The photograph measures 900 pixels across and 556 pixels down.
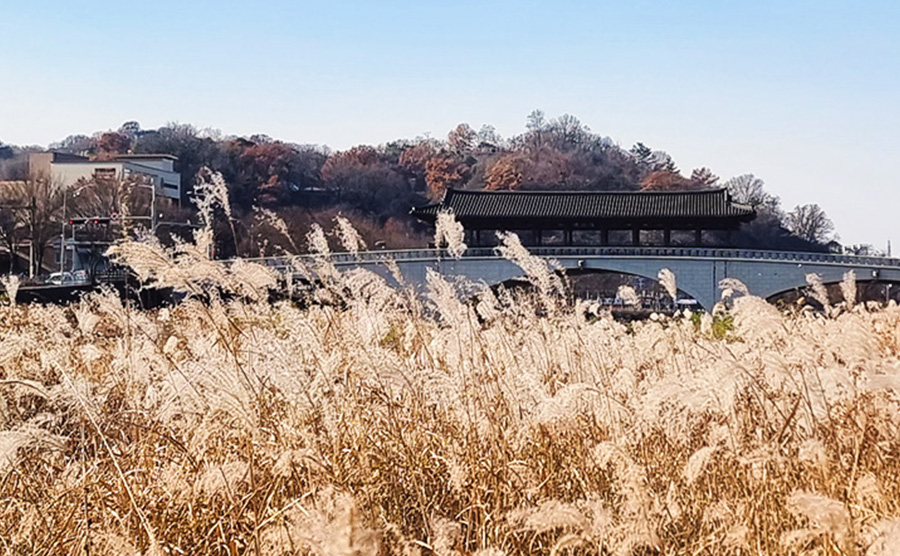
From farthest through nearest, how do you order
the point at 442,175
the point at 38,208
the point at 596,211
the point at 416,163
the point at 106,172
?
the point at 416,163, the point at 442,175, the point at 106,172, the point at 38,208, the point at 596,211

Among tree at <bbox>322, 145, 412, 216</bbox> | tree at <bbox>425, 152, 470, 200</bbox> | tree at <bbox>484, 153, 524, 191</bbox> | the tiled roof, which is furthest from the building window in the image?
the tiled roof

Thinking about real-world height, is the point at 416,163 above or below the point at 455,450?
above

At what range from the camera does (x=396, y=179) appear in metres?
61.5

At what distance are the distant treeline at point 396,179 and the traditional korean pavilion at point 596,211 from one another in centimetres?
1296

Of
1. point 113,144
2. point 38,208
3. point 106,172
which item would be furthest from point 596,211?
point 113,144

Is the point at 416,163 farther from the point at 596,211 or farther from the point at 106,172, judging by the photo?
the point at 596,211

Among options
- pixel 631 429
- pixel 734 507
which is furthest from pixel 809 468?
pixel 631 429

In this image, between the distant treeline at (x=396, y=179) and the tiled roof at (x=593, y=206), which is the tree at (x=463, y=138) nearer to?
the distant treeline at (x=396, y=179)

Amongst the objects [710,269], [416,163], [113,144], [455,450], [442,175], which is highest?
[113,144]

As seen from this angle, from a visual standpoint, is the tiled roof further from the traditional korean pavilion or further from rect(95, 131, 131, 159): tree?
rect(95, 131, 131, 159): tree

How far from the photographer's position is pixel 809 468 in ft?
10.5

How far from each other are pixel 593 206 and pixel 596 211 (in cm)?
37

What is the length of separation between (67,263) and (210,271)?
46182 millimetres

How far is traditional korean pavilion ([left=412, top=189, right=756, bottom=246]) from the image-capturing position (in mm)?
34000
